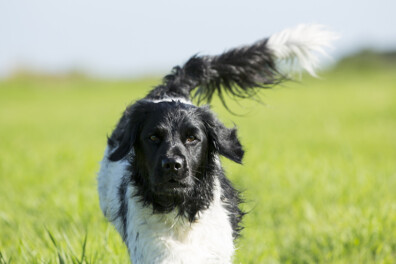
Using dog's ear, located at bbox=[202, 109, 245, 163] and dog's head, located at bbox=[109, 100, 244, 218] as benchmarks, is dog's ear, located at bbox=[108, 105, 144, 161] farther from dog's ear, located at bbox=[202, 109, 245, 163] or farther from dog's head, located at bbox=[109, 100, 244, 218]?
dog's ear, located at bbox=[202, 109, 245, 163]

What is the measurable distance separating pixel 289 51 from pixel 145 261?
305cm

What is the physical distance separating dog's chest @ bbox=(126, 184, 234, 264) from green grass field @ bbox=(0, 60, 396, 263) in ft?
1.69

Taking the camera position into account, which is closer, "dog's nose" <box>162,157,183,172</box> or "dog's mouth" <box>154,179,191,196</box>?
"dog's nose" <box>162,157,183,172</box>

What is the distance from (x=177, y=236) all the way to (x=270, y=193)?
3.45 m

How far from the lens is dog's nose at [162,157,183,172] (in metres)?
3.48

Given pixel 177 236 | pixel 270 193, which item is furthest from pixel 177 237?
pixel 270 193

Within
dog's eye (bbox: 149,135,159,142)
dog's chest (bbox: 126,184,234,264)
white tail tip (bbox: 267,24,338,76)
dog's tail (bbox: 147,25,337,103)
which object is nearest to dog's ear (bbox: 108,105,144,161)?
dog's eye (bbox: 149,135,159,142)

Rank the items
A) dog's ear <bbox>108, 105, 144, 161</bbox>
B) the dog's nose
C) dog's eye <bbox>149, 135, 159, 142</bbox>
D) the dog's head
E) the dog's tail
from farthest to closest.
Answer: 1. the dog's tail
2. dog's ear <bbox>108, 105, 144, 161</bbox>
3. dog's eye <bbox>149, 135, 159, 142</bbox>
4. the dog's head
5. the dog's nose

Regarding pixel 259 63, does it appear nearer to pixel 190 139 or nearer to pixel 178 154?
pixel 190 139

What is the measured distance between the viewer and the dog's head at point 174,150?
3602 mm

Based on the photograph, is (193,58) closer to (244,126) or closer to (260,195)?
(260,195)

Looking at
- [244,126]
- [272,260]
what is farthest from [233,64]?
[244,126]

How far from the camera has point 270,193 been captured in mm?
7062

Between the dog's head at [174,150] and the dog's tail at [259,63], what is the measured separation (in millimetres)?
1395
